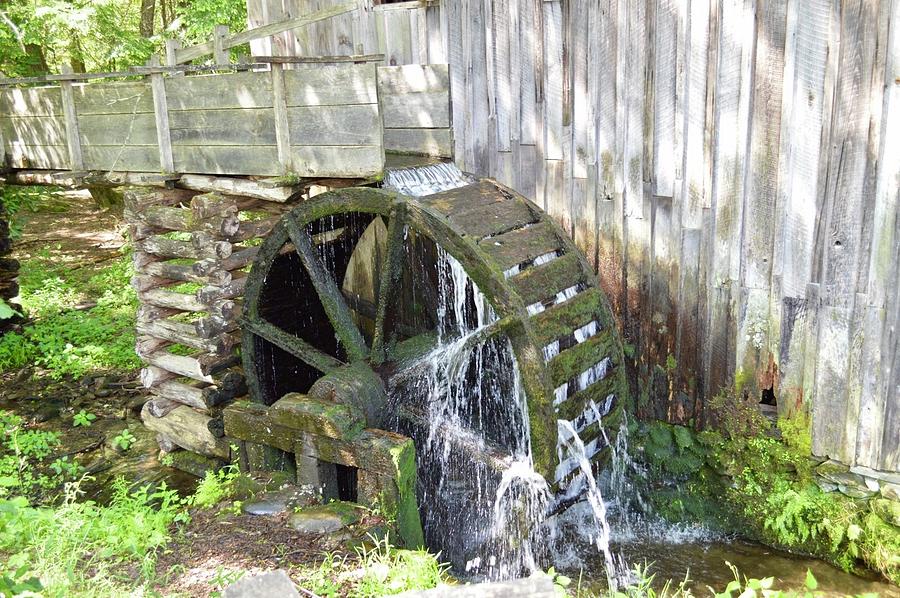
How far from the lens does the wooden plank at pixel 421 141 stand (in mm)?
5891

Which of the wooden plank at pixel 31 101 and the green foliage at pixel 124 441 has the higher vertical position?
the wooden plank at pixel 31 101

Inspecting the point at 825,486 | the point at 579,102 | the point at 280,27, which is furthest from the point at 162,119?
the point at 825,486

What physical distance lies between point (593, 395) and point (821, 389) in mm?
1273

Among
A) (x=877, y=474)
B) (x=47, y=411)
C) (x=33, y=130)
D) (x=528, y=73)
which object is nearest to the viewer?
(x=877, y=474)

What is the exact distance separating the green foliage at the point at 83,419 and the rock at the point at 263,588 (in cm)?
561

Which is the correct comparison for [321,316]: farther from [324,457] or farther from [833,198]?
[833,198]

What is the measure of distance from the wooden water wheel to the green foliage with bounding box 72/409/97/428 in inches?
84.9

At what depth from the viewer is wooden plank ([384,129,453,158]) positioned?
5891mm

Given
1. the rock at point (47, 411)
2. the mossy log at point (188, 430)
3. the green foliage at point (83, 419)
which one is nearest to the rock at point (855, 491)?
the mossy log at point (188, 430)

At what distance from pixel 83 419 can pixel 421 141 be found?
4.07m

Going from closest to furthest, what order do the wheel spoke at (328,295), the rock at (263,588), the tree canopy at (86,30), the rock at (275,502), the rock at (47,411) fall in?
the rock at (263,588) < the rock at (275,502) < the wheel spoke at (328,295) < the rock at (47,411) < the tree canopy at (86,30)

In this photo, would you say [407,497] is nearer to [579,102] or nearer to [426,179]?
[426,179]

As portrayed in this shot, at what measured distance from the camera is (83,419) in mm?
7355

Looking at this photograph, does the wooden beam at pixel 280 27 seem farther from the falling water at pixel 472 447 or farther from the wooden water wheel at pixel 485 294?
the falling water at pixel 472 447
